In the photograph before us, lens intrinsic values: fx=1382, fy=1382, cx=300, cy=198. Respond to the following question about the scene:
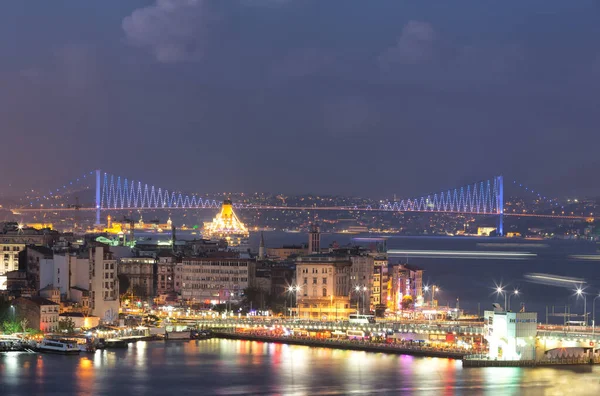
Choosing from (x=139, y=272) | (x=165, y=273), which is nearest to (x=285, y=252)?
(x=165, y=273)

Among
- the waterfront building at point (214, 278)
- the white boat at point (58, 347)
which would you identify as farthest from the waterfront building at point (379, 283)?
the white boat at point (58, 347)

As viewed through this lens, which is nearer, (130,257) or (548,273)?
(130,257)

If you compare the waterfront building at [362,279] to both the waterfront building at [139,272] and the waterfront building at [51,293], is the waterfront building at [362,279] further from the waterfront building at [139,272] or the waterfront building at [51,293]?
the waterfront building at [51,293]

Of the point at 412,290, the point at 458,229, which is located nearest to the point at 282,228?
the point at 458,229

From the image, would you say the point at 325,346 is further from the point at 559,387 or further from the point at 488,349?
the point at 559,387

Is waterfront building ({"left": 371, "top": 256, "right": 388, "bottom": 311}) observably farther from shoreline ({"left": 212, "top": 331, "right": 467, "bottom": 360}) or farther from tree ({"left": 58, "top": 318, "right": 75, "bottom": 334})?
tree ({"left": 58, "top": 318, "right": 75, "bottom": 334})

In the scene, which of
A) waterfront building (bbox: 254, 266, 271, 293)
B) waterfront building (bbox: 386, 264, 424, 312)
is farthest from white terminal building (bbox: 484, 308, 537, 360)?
waterfront building (bbox: 254, 266, 271, 293)
